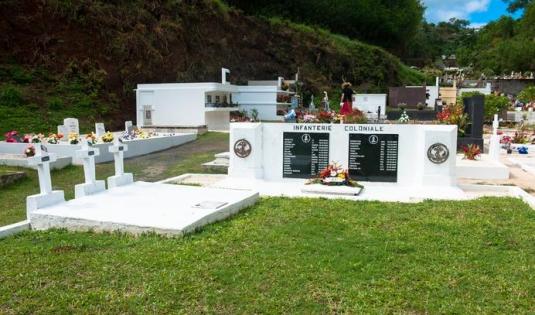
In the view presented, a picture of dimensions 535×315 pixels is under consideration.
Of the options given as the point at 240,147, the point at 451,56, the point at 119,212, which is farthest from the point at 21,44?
the point at 451,56

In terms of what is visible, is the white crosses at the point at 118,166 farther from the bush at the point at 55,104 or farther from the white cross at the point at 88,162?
the bush at the point at 55,104

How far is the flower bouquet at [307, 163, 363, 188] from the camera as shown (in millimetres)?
7929

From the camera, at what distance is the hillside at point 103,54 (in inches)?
907

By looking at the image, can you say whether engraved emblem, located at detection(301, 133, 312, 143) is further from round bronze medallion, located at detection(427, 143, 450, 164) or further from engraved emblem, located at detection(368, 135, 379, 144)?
round bronze medallion, located at detection(427, 143, 450, 164)

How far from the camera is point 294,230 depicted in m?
5.30

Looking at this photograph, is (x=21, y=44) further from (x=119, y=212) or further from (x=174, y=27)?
(x=119, y=212)

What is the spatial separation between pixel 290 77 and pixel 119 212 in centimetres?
3780

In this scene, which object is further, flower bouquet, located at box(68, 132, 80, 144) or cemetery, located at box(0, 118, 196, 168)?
flower bouquet, located at box(68, 132, 80, 144)

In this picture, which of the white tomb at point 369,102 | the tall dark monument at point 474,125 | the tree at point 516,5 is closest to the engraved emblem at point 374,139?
the tall dark monument at point 474,125

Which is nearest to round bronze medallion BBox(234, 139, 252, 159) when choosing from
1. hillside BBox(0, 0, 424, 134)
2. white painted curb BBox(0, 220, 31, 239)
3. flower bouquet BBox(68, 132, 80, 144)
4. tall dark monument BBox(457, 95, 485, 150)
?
white painted curb BBox(0, 220, 31, 239)

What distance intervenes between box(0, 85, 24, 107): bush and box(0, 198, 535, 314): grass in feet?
58.9

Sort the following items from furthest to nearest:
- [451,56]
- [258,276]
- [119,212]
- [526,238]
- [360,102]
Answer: [451,56] → [360,102] → [119,212] → [526,238] → [258,276]

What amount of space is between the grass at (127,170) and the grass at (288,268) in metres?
2.54

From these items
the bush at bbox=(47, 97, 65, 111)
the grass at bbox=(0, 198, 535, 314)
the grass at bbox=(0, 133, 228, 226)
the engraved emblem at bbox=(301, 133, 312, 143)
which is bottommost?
the grass at bbox=(0, 133, 228, 226)
